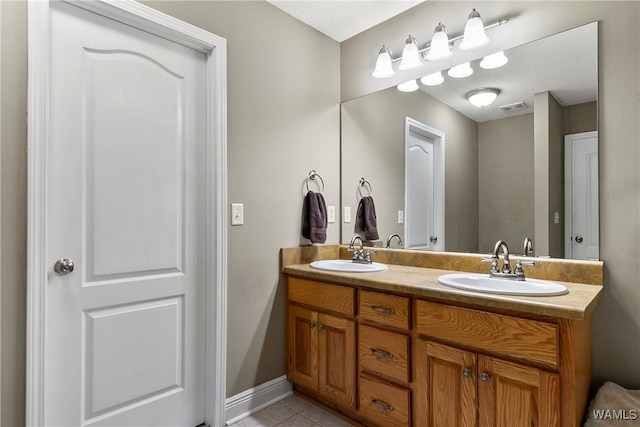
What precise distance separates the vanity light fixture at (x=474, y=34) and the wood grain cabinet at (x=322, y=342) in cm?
143

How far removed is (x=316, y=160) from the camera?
93.2 inches

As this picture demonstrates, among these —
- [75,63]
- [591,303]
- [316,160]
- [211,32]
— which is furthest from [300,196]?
[591,303]

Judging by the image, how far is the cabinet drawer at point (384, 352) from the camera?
5.09 ft

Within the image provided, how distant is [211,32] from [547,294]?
1.95 metres

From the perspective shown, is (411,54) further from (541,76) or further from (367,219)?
(367,219)

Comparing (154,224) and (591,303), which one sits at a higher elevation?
(154,224)

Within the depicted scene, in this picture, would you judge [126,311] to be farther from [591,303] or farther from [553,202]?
[553,202]

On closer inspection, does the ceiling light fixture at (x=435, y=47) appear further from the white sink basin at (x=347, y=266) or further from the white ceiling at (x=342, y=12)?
the white sink basin at (x=347, y=266)

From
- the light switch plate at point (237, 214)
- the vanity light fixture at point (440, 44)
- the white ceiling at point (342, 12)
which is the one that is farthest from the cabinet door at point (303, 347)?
the white ceiling at point (342, 12)

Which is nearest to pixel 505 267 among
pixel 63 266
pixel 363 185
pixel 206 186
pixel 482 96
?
pixel 482 96

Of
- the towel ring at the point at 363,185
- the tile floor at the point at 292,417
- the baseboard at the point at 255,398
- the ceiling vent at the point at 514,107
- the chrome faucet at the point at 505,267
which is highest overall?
the ceiling vent at the point at 514,107

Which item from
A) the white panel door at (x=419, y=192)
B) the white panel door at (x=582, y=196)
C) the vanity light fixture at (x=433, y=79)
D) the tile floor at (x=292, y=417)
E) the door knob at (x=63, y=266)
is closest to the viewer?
the door knob at (x=63, y=266)

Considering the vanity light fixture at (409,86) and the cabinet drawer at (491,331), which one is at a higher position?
the vanity light fixture at (409,86)

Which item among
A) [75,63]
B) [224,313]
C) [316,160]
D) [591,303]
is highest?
[75,63]
